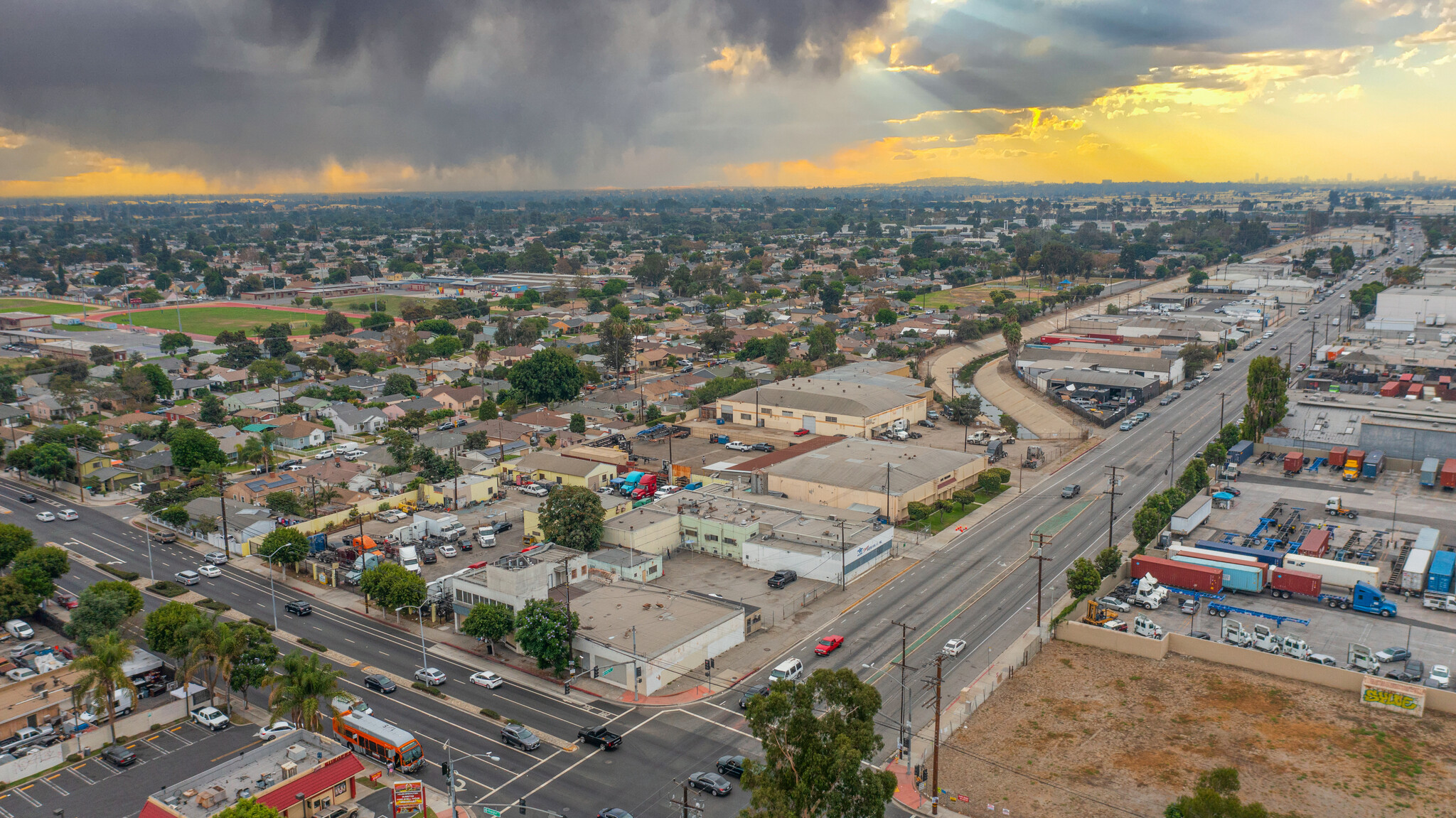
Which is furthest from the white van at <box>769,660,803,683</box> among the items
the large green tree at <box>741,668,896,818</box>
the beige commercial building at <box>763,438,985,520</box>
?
the beige commercial building at <box>763,438,985,520</box>

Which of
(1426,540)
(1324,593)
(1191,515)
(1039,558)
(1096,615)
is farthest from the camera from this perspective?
(1191,515)

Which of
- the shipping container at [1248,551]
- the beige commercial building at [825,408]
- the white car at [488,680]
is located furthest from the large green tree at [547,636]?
the beige commercial building at [825,408]

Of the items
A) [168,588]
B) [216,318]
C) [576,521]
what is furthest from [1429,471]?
[216,318]

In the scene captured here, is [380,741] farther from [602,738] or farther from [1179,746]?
[1179,746]

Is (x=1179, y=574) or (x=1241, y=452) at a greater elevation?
(x=1241, y=452)

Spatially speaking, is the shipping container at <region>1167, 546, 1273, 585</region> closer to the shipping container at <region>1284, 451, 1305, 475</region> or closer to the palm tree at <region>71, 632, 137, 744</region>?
the shipping container at <region>1284, 451, 1305, 475</region>

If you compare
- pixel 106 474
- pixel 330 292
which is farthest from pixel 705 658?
pixel 330 292
